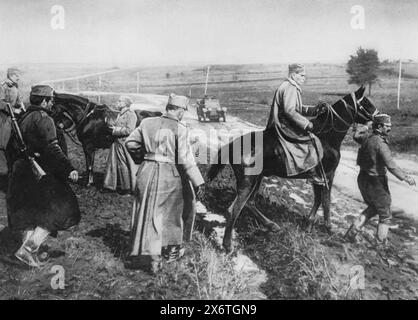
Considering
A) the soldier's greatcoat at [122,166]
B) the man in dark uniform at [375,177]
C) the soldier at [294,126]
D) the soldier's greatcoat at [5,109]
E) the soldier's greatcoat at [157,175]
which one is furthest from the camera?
the soldier's greatcoat at [122,166]

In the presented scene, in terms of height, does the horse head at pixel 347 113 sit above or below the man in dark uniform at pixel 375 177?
above

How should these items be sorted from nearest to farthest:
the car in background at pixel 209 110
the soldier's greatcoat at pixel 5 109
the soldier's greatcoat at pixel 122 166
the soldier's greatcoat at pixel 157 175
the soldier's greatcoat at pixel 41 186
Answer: the soldier's greatcoat at pixel 157 175 < the soldier's greatcoat at pixel 41 186 < the soldier's greatcoat at pixel 5 109 < the car in background at pixel 209 110 < the soldier's greatcoat at pixel 122 166

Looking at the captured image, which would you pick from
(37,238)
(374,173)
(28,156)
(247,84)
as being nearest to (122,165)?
(28,156)

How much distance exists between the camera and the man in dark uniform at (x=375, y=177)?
5.48m

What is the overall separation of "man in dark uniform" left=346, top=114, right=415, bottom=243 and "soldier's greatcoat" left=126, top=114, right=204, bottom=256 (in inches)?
88.5

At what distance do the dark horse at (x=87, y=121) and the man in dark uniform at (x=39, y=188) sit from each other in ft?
4.23

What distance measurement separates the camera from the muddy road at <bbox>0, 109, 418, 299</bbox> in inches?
198

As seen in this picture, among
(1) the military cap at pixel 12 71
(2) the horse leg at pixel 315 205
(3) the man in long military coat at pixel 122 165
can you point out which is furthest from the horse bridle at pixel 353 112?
(1) the military cap at pixel 12 71

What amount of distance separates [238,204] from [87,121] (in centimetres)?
278

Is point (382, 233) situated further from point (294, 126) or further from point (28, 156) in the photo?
point (28, 156)

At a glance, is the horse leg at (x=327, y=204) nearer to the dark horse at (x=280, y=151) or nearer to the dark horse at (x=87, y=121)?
the dark horse at (x=280, y=151)

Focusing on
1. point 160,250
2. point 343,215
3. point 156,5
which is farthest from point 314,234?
point 156,5
